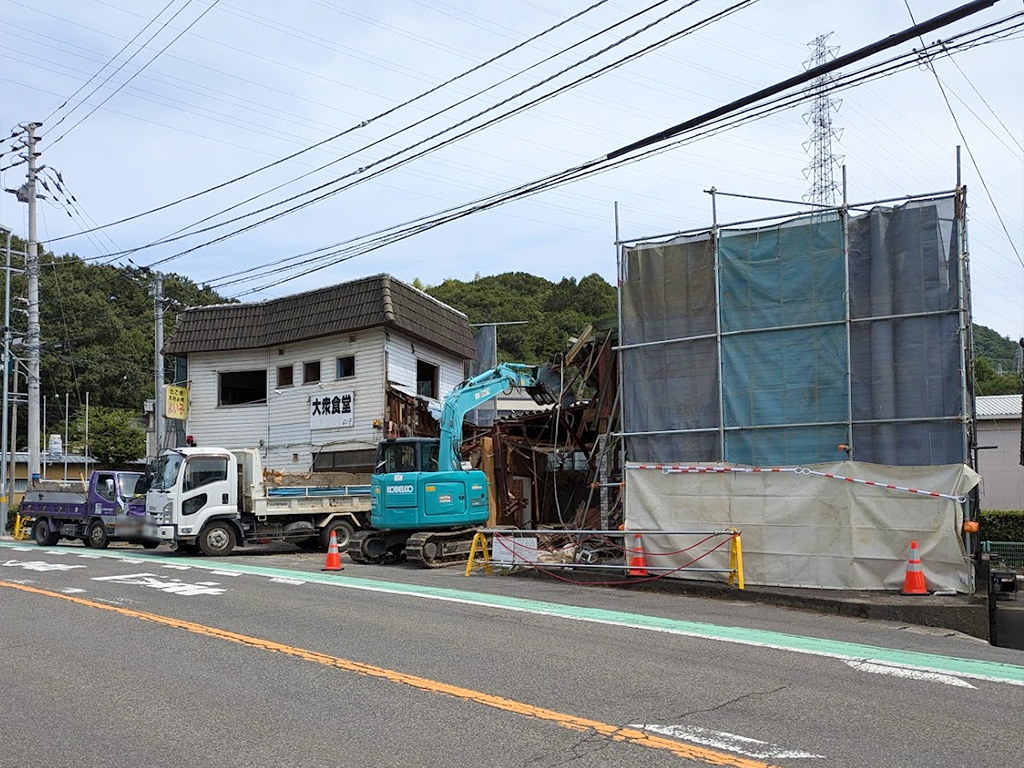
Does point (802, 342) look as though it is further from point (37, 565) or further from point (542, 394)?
point (37, 565)

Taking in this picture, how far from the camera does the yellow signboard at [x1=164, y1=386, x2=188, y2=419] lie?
32.3m

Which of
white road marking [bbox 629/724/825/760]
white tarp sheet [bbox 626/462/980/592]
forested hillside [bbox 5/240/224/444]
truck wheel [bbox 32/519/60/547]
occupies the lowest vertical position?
truck wheel [bbox 32/519/60/547]

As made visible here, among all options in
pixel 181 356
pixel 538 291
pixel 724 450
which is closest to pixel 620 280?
pixel 724 450

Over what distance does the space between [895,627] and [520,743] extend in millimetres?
7466

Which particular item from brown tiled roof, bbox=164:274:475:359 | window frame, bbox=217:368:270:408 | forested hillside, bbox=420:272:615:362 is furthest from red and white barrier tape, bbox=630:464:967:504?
forested hillside, bbox=420:272:615:362

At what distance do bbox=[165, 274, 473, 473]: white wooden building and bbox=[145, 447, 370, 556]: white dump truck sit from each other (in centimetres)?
580

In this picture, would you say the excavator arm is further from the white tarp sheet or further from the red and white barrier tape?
the white tarp sheet

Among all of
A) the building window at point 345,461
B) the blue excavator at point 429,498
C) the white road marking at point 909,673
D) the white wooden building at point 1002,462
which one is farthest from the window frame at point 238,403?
the white road marking at point 909,673

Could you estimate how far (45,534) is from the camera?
27422 millimetres

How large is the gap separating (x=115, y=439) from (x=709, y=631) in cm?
5638

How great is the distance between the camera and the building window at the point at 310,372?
3158 centimetres

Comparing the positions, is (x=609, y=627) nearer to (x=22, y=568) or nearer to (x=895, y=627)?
(x=895, y=627)

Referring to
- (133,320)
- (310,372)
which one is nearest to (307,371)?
(310,372)

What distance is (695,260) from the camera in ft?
55.9
